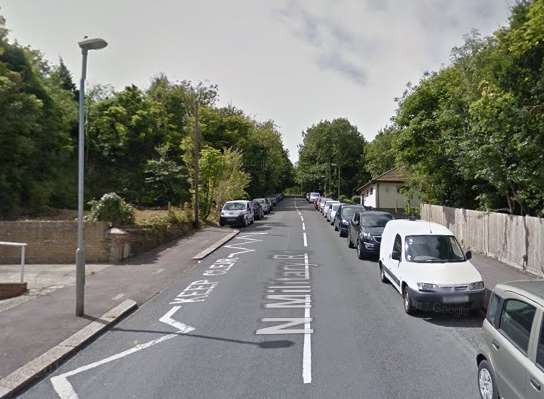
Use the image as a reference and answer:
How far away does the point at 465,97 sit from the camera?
65.3 ft

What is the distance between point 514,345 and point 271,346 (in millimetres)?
3745

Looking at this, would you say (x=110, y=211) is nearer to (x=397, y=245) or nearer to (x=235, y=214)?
(x=397, y=245)

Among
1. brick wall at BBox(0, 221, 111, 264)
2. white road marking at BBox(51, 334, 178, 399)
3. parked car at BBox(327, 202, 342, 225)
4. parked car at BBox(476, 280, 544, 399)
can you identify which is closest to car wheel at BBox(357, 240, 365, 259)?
brick wall at BBox(0, 221, 111, 264)

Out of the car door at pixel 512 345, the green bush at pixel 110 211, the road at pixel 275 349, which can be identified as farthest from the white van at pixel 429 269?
the green bush at pixel 110 211

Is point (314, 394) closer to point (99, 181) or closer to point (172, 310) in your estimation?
Answer: point (172, 310)

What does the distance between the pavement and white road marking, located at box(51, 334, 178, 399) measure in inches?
0.6

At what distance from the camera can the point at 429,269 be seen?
916 cm

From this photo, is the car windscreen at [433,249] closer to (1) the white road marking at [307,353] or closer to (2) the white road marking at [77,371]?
(1) the white road marking at [307,353]

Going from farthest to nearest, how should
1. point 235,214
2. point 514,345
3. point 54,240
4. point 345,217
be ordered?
point 235,214 < point 345,217 < point 54,240 < point 514,345

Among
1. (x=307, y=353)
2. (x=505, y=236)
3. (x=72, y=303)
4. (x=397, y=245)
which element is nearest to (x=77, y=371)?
(x=307, y=353)

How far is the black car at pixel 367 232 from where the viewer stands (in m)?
16.1

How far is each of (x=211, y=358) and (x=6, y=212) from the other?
17869 millimetres

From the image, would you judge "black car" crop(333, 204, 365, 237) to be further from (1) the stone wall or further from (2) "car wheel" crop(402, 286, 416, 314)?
(2) "car wheel" crop(402, 286, 416, 314)

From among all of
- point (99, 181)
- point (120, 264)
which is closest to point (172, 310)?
point (120, 264)
